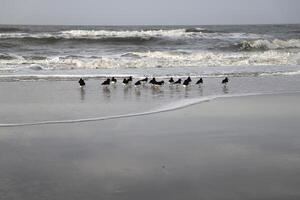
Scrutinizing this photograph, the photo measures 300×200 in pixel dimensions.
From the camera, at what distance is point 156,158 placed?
5391 mm

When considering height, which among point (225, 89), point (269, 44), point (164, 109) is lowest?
point (269, 44)

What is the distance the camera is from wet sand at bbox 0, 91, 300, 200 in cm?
441

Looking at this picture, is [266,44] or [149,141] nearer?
[149,141]

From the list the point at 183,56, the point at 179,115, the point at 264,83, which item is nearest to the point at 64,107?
the point at 179,115

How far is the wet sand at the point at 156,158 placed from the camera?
14.5 ft

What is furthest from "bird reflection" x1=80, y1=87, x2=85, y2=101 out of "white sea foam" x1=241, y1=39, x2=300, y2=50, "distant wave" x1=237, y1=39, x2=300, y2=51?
"white sea foam" x1=241, y1=39, x2=300, y2=50

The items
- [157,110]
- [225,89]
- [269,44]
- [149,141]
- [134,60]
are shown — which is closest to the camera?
[149,141]

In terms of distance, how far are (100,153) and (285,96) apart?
581 centimetres

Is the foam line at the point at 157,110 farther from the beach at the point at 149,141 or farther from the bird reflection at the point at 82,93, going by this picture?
the bird reflection at the point at 82,93

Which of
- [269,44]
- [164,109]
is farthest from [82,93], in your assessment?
[269,44]

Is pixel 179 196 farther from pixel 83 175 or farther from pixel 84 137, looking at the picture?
pixel 84 137

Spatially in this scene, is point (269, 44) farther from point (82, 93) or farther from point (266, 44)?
point (82, 93)

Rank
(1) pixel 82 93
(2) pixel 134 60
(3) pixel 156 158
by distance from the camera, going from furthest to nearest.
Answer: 1. (2) pixel 134 60
2. (1) pixel 82 93
3. (3) pixel 156 158

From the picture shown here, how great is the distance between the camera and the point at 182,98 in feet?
34.2
